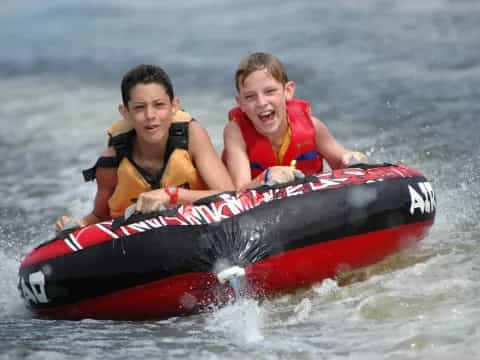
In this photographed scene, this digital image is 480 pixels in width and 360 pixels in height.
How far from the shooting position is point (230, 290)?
14.9 ft

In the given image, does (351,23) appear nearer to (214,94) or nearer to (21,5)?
(214,94)

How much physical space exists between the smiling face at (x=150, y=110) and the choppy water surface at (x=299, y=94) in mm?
985

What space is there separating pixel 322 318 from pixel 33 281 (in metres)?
1.48

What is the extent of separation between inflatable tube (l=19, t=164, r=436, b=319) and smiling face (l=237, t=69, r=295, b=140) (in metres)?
0.52

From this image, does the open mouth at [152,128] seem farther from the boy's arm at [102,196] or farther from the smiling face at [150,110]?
the boy's arm at [102,196]

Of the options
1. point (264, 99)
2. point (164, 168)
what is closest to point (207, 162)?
point (164, 168)

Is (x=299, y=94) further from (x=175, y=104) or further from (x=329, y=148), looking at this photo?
(x=175, y=104)

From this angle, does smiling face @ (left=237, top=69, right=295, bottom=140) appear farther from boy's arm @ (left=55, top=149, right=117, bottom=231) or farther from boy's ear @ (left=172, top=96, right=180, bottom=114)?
boy's arm @ (left=55, top=149, right=117, bottom=231)

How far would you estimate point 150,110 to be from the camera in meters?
4.78

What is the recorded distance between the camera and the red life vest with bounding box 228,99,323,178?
17.2 ft

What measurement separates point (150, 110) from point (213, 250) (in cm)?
88

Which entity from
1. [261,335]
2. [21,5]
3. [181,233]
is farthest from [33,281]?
[21,5]

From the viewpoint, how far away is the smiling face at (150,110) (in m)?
4.78

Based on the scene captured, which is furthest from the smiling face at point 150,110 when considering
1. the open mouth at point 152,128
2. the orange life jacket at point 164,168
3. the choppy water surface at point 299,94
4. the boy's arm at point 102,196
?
the choppy water surface at point 299,94
